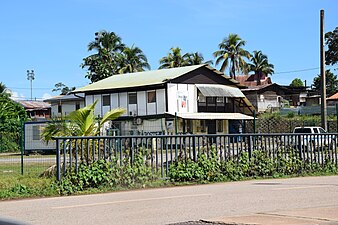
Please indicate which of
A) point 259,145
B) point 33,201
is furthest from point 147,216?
point 259,145

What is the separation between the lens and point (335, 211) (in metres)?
9.70

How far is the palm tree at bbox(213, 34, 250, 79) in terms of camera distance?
241 ft

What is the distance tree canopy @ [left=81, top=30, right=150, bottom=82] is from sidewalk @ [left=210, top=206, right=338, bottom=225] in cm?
6108

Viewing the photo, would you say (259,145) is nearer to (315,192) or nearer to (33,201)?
(315,192)

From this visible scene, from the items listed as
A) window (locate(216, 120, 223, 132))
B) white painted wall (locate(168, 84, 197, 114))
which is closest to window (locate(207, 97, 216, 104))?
white painted wall (locate(168, 84, 197, 114))

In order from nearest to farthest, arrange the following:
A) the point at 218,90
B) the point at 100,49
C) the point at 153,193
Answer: the point at 153,193 < the point at 218,90 < the point at 100,49

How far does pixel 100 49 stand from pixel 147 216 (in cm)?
6286

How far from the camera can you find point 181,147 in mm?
16328

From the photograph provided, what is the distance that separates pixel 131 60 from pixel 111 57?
2.61 m

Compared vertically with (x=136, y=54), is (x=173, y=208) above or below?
below

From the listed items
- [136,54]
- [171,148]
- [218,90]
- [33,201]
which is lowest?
[33,201]

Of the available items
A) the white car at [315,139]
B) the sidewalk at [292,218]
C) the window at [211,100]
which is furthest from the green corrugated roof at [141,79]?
the sidewalk at [292,218]

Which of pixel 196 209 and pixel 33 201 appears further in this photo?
pixel 33 201

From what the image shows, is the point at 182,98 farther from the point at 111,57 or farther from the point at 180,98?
the point at 111,57
